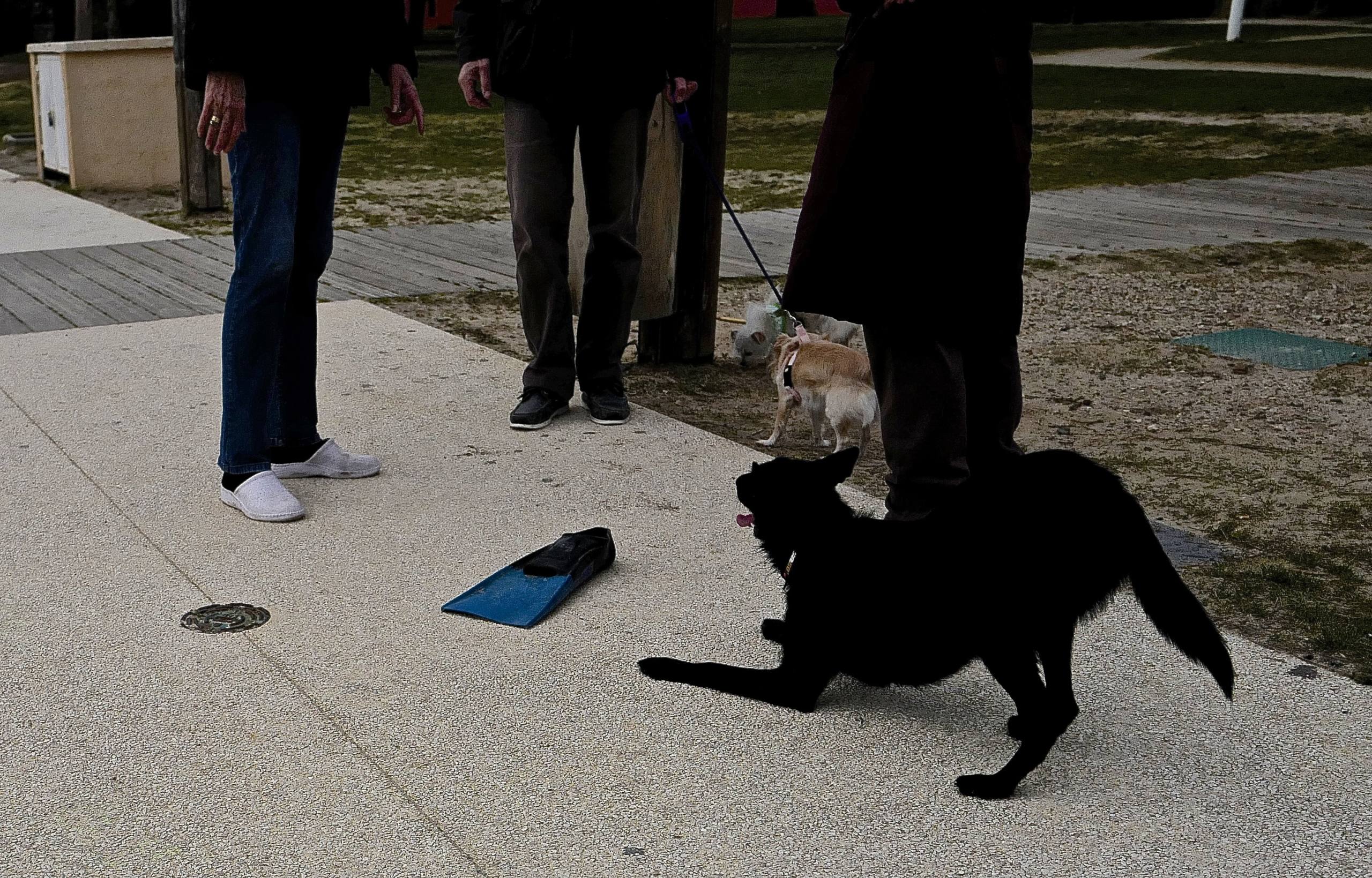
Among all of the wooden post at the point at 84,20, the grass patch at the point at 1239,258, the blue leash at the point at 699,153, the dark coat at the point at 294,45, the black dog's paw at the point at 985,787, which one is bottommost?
the black dog's paw at the point at 985,787

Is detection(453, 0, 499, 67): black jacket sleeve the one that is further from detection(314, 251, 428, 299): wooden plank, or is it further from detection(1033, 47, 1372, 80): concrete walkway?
detection(1033, 47, 1372, 80): concrete walkway

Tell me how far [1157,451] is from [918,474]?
1991mm

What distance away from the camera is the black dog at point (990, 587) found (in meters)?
2.42

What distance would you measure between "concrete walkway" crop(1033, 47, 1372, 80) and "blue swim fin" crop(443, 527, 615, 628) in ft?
68.1

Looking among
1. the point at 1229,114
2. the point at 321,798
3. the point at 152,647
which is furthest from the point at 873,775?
the point at 1229,114

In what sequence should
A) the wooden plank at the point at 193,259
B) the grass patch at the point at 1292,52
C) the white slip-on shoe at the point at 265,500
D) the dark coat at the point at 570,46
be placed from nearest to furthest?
the white slip-on shoe at the point at 265,500 → the dark coat at the point at 570,46 → the wooden plank at the point at 193,259 → the grass patch at the point at 1292,52

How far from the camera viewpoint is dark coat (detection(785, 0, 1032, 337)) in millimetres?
2896

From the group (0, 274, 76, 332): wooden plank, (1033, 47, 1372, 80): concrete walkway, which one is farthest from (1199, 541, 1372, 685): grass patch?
(1033, 47, 1372, 80): concrete walkway

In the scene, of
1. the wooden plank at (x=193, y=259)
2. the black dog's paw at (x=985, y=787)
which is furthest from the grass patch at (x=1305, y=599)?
the wooden plank at (x=193, y=259)

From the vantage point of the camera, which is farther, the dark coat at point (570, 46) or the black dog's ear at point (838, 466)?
the dark coat at point (570, 46)

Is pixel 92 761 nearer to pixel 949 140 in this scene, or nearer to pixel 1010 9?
pixel 949 140

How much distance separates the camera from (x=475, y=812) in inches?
95.7

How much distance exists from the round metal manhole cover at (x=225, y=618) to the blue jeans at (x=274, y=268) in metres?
0.72

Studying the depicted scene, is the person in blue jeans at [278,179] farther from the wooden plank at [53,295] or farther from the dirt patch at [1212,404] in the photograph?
the wooden plank at [53,295]
